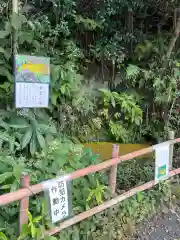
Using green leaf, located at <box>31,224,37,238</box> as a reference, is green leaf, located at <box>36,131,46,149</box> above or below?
above

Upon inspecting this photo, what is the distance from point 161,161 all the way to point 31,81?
1731mm

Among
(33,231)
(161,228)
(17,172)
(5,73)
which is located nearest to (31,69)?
(5,73)

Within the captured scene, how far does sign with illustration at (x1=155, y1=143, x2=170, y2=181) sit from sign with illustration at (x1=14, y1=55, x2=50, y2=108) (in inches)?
54.8

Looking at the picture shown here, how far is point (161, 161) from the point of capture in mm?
4074

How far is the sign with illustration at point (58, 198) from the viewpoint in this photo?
109 inches

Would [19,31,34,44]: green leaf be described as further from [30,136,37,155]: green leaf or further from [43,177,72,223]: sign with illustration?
[43,177,72,223]: sign with illustration

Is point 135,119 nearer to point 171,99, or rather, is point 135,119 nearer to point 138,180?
point 171,99

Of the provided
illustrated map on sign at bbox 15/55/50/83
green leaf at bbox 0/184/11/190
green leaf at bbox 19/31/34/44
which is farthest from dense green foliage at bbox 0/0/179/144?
green leaf at bbox 0/184/11/190

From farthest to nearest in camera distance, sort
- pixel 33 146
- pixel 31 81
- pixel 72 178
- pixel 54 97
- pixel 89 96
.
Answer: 1. pixel 89 96
2. pixel 54 97
3. pixel 33 146
4. pixel 31 81
5. pixel 72 178

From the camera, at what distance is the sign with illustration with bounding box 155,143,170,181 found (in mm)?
4008

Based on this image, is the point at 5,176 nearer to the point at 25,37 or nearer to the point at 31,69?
the point at 31,69

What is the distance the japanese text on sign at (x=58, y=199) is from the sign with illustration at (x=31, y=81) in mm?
1196

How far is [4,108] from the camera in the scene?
4.33 meters

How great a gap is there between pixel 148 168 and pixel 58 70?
181cm
